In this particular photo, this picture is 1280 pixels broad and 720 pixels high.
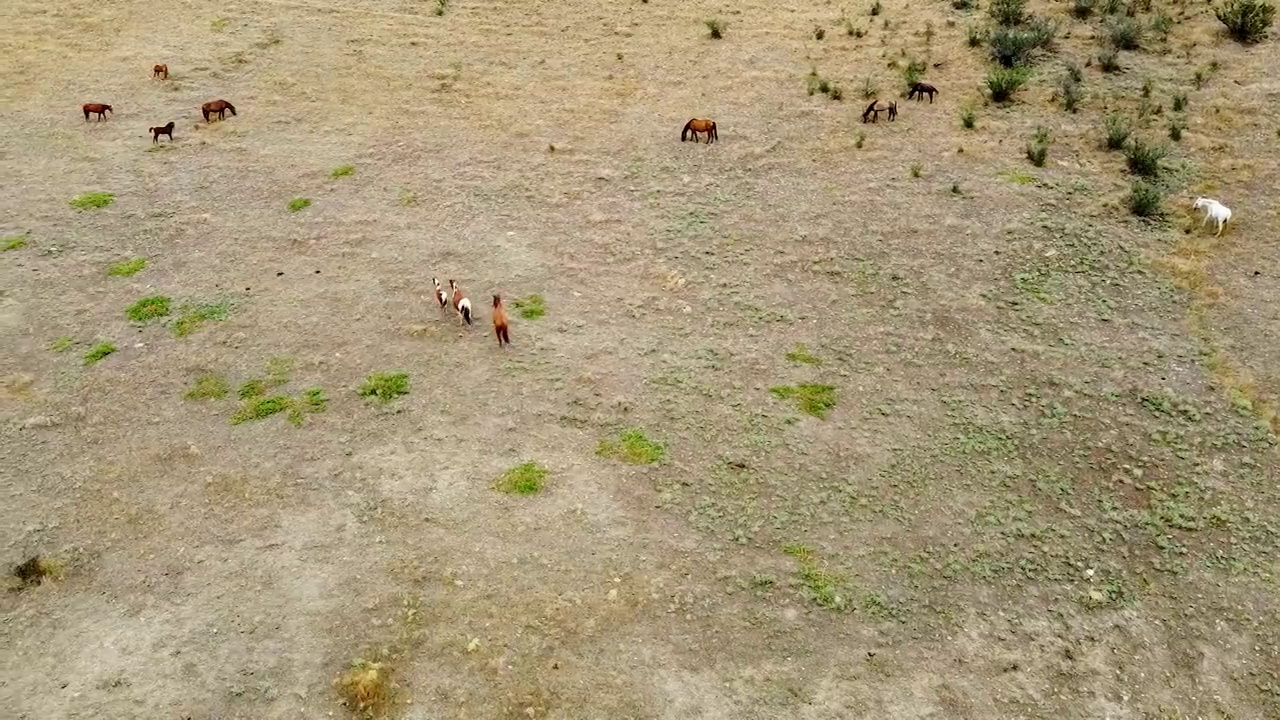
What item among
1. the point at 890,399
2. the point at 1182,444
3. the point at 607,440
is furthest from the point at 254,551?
the point at 1182,444

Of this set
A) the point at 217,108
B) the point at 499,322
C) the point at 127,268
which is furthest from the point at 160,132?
the point at 499,322

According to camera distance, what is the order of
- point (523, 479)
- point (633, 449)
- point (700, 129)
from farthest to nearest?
point (700, 129) < point (633, 449) < point (523, 479)

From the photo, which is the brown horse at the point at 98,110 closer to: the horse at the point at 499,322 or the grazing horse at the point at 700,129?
the horse at the point at 499,322

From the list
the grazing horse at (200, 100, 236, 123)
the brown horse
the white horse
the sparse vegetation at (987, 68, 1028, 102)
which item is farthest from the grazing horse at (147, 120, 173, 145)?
the white horse

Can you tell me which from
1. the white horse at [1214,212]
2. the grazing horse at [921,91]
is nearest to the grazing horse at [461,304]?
the grazing horse at [921,91]

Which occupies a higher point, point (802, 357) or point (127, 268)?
point (127, 268)

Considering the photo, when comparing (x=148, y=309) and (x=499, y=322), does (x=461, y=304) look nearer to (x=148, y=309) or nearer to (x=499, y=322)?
(x=499, y=322)
